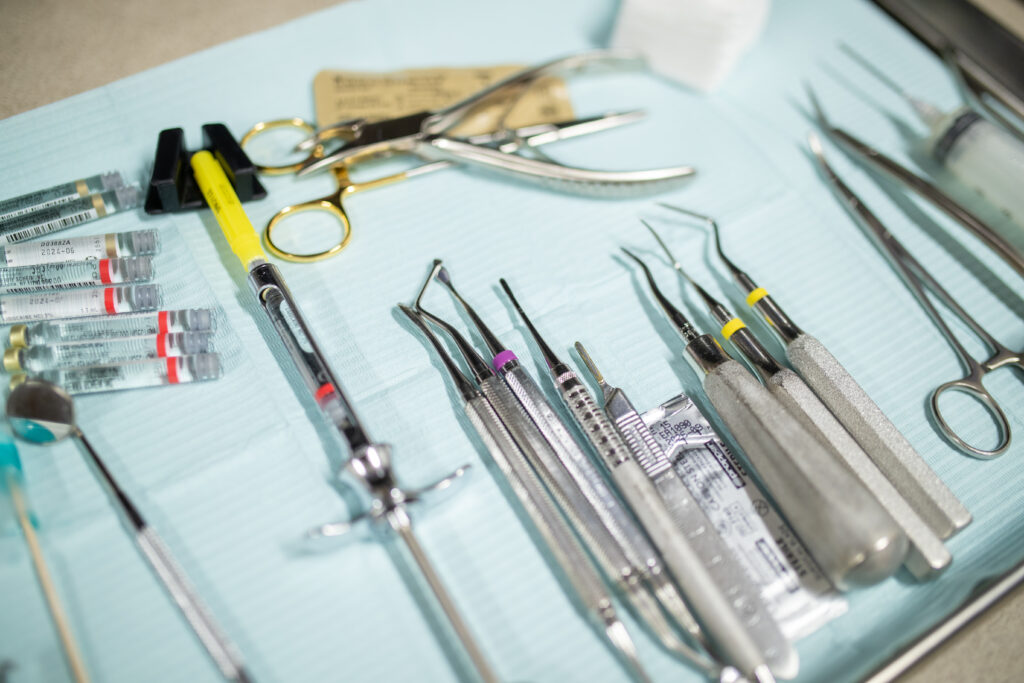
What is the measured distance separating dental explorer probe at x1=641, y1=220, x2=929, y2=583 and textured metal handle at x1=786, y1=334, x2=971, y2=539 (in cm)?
1

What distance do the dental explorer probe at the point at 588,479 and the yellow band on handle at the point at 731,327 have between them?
16cm

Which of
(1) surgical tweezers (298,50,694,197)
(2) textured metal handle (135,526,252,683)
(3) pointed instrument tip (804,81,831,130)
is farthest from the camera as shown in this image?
(3) pointed instrument tip (804,81,831,130)

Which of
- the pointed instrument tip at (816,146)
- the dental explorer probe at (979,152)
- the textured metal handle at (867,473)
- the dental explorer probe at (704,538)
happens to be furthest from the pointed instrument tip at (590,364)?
the dental explorer probe at (979,152)

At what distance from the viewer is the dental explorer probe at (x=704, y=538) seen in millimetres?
483

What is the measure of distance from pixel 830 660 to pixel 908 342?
31cm

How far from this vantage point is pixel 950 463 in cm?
61

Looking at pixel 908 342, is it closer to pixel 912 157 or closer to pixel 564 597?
pixel 912 157

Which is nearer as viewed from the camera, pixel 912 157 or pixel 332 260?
pixel 332 260

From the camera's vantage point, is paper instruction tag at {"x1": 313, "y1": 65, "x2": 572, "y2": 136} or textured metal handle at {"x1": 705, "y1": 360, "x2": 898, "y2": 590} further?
paper instruction tag at {"x1": 313, "y1": 65, "x2": 572, "y2": 136}

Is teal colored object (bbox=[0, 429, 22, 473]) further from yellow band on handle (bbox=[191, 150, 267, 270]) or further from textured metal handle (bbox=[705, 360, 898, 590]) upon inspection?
textured metal handle (bbox=[705, 360, 898, 590])

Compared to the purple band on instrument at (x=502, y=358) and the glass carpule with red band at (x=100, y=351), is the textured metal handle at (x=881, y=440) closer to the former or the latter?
the purple band on instrument at (x=502, y=358)

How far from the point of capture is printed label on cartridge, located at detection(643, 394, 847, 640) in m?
0.52

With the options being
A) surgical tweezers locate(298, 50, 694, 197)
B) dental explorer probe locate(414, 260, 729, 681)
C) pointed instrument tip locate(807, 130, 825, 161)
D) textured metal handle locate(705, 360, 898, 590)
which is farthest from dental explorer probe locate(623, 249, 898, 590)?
pointed instrument tip locate(807, 130, 825, 161)

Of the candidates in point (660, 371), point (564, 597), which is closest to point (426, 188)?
point (660, 371)
